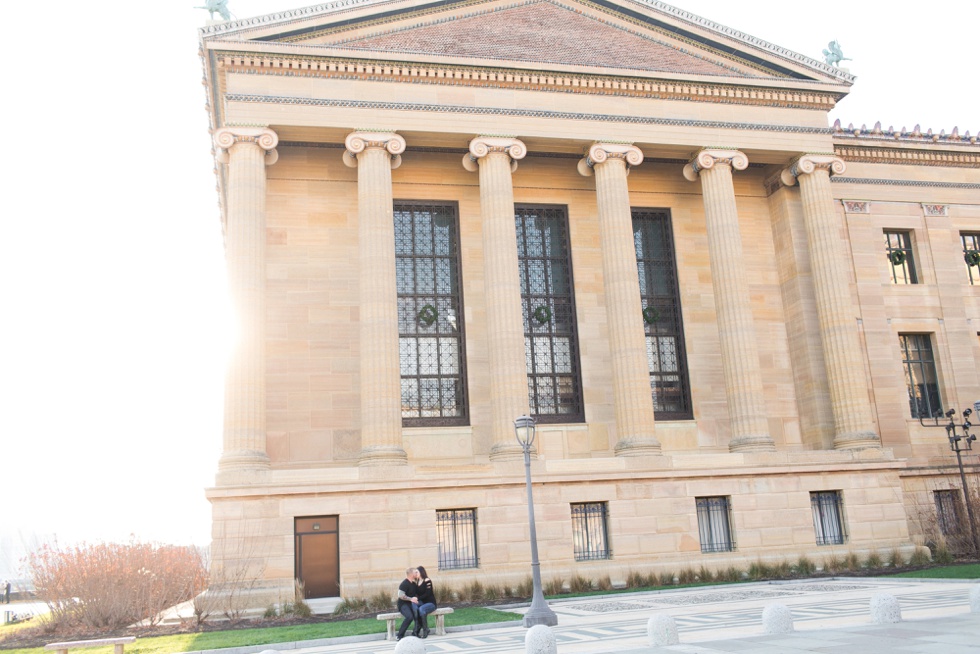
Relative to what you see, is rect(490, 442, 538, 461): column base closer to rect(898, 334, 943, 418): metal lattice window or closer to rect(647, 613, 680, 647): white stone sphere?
rect(647, 613, 680, 647): white stone sphere

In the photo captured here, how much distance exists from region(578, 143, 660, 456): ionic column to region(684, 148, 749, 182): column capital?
8.37 feet

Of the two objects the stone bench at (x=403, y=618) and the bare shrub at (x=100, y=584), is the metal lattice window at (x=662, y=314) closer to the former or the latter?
the stone bench at (x=403, y=618)

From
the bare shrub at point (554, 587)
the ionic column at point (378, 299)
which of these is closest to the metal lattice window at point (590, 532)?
the bare shrub at point (554, 587)

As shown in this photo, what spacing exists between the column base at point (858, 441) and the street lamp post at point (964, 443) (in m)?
3.35

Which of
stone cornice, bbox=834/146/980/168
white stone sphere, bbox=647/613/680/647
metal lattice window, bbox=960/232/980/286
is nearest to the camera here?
white stone sphere, bbox=647/613/680/647

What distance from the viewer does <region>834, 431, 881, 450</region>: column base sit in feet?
106

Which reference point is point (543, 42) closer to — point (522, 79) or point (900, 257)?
point (522, 79)

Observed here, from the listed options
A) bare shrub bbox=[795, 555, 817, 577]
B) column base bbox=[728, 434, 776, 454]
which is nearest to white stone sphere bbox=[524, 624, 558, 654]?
bare shrub bbox=[795, 555, 817, 577]

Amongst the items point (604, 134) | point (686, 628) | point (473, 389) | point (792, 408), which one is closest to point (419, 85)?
point (604, 134)

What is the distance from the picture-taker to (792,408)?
35000 mm

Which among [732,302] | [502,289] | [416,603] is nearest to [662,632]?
[416,603]

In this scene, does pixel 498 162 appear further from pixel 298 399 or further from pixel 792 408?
pixel 792 408

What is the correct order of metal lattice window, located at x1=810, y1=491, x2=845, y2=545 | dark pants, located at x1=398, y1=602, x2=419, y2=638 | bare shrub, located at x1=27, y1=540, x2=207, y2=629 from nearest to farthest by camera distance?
dark pants, located at x1=398, y1=602, x2=419, y2=638 < bare shrub, located at x1=27, y1=540, x2=207, y2=629 < metal lattice window, located at x1=810, y1=491, x2=845, y2=545

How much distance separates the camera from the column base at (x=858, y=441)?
106 feet
